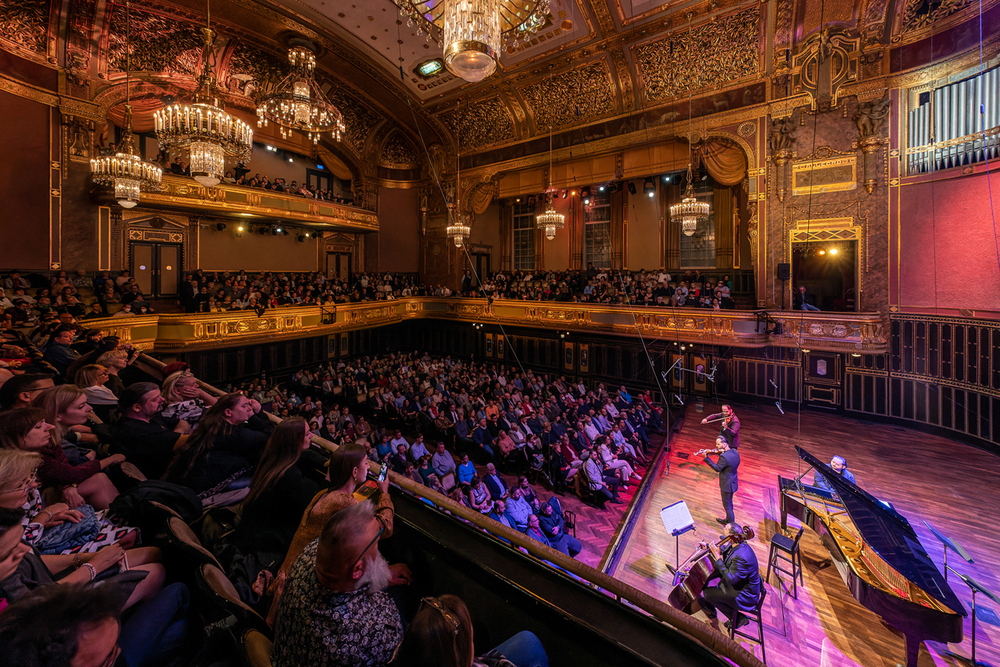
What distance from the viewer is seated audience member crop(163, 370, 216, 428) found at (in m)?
3.37

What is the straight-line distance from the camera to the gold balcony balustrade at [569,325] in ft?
31.8

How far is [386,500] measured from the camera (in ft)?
6.38

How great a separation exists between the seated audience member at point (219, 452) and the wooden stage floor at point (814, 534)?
4.30m

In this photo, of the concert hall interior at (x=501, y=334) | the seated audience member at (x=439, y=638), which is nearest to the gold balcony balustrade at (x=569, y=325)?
the concert hall interior at (x=501, y=334)

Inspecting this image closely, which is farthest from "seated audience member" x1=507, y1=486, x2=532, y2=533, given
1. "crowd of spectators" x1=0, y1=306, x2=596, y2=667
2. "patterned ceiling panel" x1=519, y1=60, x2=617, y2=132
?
"patterned ceiling panel" x1=519, y1=60, x2=617, y2=132

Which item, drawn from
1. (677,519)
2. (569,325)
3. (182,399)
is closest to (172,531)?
(182,399)

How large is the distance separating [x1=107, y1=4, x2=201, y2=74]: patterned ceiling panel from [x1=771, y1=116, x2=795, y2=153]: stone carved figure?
15705mm

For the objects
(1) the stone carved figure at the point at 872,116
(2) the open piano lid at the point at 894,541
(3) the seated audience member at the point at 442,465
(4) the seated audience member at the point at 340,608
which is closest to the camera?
(4) the seated audience member at the point at 340,608

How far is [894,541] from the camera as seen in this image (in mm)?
3684

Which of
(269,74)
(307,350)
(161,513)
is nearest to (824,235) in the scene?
(161,513)

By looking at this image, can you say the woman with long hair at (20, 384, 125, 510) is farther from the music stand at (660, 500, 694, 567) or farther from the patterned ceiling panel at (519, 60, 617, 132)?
the patterned ceiling panel at (519, 60, 617, 132)

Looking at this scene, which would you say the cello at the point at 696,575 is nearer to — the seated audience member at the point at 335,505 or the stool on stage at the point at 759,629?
the stool on stage at the point at 759,629

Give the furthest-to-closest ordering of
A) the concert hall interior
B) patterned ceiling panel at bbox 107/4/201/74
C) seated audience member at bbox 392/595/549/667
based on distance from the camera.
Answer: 1. patterned ceiling panel at bbox 107/4/201/74
2. the concert hall interior
3. seated audience member at bbox 392/595/549/667

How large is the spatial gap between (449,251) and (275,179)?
22.0 feet
